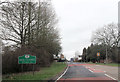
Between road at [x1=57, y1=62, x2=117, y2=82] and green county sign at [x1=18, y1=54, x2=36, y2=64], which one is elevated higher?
green county sign at [x1=18, y1=54, x2=36, y2=64]

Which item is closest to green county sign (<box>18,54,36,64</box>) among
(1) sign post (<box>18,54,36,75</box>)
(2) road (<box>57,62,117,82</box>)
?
(1) sign post (<box>18,54,36,75</box>)

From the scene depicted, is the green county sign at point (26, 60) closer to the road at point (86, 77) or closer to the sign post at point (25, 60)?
the sign post at point (25, 60)

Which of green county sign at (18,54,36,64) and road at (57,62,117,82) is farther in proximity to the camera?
green county sign at (18,54,36,64)

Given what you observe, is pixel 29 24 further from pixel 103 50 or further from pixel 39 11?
pixel 103 50

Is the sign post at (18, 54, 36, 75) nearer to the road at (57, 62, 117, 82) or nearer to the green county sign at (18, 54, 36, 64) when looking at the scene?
the green county sign at (18, 54, 36, 64)

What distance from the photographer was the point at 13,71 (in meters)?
20.5

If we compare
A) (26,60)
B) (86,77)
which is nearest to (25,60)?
(26,60)

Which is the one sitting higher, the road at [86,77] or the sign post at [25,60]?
the sign post at [25,60]

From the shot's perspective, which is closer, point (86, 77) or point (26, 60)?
point (86, 77)

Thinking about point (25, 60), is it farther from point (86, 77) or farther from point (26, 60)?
point (86, 77)

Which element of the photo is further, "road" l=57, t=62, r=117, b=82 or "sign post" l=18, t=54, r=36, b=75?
"sign post" l=18, t=54, r=36, b=75

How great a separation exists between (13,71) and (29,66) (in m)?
2.21

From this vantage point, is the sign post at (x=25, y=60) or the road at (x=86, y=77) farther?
the sign post at (x=25, y=60)

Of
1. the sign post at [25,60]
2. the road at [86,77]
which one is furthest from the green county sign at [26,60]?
the road at [86,77]
